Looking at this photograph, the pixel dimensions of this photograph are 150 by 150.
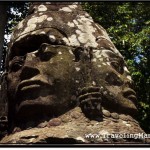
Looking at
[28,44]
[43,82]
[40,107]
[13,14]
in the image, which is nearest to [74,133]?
[40,107]

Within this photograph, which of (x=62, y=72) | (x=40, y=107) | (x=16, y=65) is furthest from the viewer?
(x=16, y=65)

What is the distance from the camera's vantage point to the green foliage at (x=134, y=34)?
5.50m

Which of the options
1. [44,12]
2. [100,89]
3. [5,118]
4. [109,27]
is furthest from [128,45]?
[5,118]

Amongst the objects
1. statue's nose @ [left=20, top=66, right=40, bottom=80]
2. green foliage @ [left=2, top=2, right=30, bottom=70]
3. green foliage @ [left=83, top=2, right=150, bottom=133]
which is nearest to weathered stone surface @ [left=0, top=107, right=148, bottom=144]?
statue's nose @ [left=20, top=66, right=40, bottom=80]

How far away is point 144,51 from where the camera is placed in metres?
5.72

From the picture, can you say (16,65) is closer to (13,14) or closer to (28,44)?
(28,44)

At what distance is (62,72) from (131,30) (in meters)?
2.59

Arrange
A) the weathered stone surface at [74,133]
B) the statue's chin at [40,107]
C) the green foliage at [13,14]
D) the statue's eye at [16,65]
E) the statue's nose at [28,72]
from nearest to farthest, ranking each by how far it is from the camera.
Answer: the weathered stone surface at [74,133] < the statue's chin at [40,107] < the statue's nose at [28,72] < the statue's eye at [16,65] < the green foliage at [13,14]

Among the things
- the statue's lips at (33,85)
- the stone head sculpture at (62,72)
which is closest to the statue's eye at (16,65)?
the stone head sculpture at (62,72)

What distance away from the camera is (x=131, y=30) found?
6.57 m

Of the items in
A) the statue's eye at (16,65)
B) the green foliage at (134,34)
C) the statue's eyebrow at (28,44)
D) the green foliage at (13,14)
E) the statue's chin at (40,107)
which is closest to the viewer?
the statue's chin at (40,107)

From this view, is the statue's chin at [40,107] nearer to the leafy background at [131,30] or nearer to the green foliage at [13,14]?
the leafy background at [131,30]

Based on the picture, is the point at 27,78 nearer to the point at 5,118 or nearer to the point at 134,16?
the point at 5,118

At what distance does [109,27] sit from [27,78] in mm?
2578
